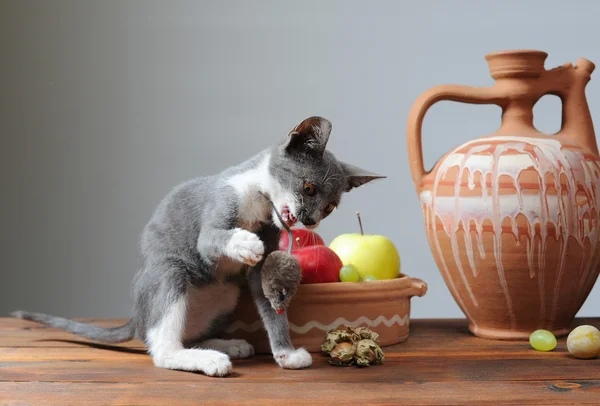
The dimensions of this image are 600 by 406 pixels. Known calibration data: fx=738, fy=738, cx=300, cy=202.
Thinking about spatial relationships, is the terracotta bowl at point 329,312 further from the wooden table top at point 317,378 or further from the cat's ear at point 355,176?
the cat's ear at point 355,176

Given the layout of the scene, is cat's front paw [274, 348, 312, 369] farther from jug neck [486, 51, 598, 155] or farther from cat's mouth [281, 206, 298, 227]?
jug neck [486, 51, 598, 155]

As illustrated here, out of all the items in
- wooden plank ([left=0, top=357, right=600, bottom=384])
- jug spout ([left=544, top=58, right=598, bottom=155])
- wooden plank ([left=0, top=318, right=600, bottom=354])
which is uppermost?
jug spout ([left=544, top=58, right=598, bottom=155])

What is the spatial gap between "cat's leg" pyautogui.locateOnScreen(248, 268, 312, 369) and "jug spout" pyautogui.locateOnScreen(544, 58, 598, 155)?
692 mm

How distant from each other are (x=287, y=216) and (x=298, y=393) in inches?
12.0

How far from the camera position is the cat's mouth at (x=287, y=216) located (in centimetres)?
124

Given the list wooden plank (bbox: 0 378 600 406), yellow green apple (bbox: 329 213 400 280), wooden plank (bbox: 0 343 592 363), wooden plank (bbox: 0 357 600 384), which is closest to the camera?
wooden plank (bbox: 0 378 600 406)

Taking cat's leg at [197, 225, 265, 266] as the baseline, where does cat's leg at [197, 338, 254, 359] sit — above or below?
below

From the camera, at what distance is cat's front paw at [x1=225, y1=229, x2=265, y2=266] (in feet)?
3.83

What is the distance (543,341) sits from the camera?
4.44 feet

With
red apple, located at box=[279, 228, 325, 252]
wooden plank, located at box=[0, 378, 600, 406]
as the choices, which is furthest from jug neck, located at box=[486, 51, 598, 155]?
wooden plank, located at box=[0, 378, 600, 406]

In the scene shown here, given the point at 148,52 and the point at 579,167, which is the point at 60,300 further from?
the point at 579,167

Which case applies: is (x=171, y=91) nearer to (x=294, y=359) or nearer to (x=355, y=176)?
(x=355, y=176)

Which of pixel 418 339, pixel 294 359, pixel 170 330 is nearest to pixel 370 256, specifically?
pixel 418 339

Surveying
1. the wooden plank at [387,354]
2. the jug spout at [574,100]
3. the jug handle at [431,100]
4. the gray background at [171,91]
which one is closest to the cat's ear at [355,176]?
the jug handle at [431,100]
